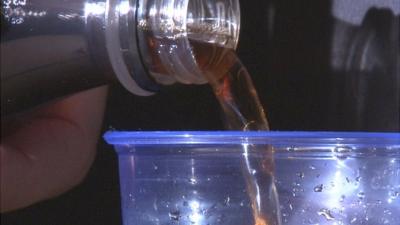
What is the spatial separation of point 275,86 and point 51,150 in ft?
0.94

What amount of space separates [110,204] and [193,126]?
0.14m

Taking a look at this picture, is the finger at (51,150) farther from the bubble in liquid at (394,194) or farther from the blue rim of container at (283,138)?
the bubble in liquid at (394,194)

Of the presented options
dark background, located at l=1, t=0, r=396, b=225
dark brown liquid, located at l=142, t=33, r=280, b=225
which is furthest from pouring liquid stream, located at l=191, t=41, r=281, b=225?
dark background, located at l=1, t=0, r=396, b=225

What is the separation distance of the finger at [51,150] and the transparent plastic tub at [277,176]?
197 mm

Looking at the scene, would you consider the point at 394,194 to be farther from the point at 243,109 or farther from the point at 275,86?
the point at 275,86

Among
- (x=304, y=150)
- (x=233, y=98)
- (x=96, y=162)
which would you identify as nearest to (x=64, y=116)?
(x=96, y=162)

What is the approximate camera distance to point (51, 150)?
2.46 feet

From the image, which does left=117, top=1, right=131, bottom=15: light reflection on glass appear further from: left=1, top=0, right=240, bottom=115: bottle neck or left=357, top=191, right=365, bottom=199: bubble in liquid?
left=357, top=191, right=365, bottom=199: bubble in liquid

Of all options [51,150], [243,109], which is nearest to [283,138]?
[243,109]

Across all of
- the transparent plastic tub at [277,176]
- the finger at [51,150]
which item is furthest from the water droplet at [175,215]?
the finger at [51,150]

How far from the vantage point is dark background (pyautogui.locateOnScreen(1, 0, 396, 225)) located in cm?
85

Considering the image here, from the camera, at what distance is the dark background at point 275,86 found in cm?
85

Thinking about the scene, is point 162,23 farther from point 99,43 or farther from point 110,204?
point 110,204

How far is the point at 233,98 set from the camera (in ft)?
→ 2.17
